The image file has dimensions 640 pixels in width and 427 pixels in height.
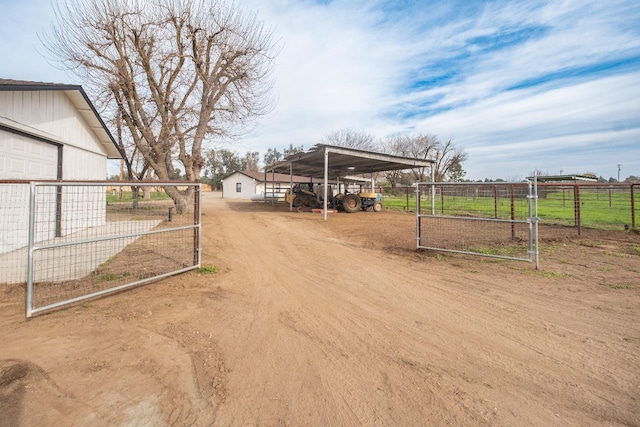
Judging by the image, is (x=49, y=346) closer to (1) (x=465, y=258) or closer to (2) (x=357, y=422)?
(2) (x=357, y=422)

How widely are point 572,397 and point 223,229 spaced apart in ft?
36.8

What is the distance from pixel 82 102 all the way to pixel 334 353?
413 inches

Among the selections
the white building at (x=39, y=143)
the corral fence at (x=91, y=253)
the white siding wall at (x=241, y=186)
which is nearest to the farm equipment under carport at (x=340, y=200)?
the corral fence at (x=91, y=253)

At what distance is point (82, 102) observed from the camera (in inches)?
363

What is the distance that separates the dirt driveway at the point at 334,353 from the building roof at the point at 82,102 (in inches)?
172

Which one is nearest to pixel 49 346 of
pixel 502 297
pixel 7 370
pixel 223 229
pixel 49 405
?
pixel 7 370

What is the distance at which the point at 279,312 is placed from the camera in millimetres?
4098

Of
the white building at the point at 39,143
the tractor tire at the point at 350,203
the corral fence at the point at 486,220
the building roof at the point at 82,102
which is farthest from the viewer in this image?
the tractor tire at the point at 350,203

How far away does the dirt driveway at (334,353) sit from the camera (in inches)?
88.5

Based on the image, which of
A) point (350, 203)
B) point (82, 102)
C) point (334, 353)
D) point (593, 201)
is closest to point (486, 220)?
point (334, 353)

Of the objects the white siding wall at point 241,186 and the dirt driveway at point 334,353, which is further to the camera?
the white siding wall at point 241,186

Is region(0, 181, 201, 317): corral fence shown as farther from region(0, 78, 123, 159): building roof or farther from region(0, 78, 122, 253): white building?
region(0, 78, 123, 159): building roof

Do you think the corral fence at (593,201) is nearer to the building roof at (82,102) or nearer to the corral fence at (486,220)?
the corral fence at (486,220)

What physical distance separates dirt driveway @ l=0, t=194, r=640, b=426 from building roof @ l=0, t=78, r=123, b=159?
437 cm
